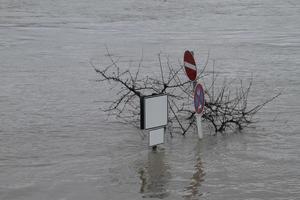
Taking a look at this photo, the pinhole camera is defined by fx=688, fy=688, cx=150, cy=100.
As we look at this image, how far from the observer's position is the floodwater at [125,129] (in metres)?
8.98

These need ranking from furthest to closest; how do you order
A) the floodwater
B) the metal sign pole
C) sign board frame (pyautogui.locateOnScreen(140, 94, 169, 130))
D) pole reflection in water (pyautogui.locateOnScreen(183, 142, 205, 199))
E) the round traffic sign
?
the metal sign pole < the round traffic sign < sign board frame (pyautogui.locateOnScreen(140, 94, 169, 130)) < the floodwater < pole reflection in water (pyautogui.locateOnScreen(183, 142, 205, 199))

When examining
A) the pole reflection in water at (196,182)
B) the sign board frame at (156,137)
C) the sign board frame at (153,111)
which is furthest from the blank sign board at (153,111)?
the pole reflection in water at (196,182)

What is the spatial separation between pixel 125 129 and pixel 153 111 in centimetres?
251

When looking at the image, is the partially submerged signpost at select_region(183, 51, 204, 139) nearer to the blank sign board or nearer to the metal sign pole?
the metal sign pole

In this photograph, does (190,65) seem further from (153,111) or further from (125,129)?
(125,129)

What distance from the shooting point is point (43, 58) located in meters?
21.2

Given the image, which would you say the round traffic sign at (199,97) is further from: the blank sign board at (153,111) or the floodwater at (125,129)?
the blank sign board at (153,111)

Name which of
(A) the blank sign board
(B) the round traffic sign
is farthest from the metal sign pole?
(A) the blank sign board

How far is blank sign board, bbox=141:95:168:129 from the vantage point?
9.65 metres

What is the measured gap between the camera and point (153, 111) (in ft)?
32.2

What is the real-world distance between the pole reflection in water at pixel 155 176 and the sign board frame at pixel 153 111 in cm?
54

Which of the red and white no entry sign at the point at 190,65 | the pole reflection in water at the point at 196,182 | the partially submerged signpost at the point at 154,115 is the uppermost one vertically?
the red and white no entry sign at the point at 190,65

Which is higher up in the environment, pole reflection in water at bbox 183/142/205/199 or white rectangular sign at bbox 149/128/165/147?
white rectangular sign at bbox 149/128/165/147

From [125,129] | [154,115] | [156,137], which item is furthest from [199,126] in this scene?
[125,129]
